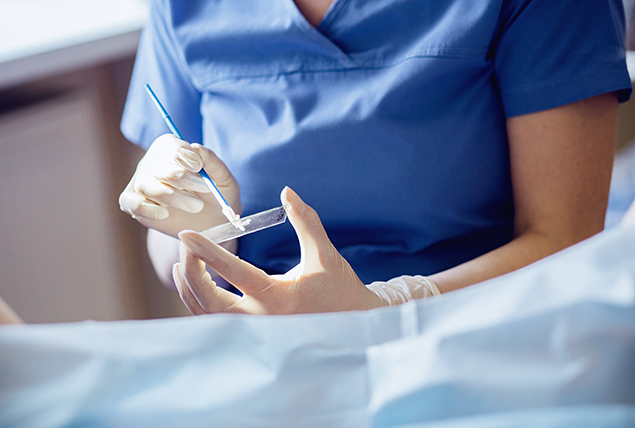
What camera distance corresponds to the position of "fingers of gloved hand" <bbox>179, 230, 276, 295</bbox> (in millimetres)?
529

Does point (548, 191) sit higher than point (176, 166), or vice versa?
point (176, 166)

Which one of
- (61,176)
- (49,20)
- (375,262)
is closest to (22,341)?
(375,262)

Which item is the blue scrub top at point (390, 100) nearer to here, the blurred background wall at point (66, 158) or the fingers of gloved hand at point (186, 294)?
the fingers of gloved hand at point (186, 294)

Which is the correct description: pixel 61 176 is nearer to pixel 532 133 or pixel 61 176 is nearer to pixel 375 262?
pixel 375 262

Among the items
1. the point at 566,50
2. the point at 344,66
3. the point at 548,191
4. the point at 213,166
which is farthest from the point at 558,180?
the point at 213,166

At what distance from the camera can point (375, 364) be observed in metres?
0.38

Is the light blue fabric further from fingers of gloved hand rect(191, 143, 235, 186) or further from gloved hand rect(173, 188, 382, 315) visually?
fingers of gloved hand rect(191, 143, 235, 186)

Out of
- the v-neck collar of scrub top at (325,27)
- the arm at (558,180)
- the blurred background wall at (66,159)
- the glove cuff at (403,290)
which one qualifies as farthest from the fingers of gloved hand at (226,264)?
the blurred background wall at (66,159)

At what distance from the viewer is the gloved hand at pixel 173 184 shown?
2.21 feet

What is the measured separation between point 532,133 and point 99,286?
120 centimetres

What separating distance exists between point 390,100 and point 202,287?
363mm

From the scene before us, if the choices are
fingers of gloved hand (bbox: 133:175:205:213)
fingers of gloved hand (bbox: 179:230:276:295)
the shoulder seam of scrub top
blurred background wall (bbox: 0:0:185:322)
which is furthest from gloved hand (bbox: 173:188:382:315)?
blurred background wall (bbox: 0:0:185:322)

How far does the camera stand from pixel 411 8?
29.7 inches

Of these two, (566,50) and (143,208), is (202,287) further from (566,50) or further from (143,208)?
(566,50)
